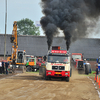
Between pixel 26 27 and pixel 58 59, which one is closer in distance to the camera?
pixel 58 59

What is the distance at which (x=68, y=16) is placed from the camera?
93.5ft

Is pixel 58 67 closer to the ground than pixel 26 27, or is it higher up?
closer to the ground

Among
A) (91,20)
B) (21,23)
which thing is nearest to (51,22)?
(91,20)

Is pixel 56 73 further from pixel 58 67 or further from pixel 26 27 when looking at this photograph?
pixel 26 27

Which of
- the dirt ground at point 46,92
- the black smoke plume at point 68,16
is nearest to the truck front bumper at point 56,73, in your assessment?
the dirt ground at point 46,92

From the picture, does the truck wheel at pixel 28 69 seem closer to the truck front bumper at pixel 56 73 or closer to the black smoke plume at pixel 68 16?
the black smoke plume at pixel 68 16

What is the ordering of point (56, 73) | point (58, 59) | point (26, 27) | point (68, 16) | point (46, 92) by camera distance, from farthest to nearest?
point (26, 27)
point (68, 16)
point (58, 59)
point (56, 73)
point (46, 92)

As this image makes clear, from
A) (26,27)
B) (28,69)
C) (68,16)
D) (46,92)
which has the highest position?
(26,27)

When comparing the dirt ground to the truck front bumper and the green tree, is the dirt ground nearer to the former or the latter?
the truck front bumper

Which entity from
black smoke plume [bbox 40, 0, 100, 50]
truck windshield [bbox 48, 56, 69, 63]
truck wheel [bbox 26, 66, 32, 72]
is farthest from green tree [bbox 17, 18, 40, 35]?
truck windshield [bbox 48, 56, 69, 63]

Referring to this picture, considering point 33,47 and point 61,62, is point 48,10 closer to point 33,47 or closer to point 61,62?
point 61,62

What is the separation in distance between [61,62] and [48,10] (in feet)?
34.1

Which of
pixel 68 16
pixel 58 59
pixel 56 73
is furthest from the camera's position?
pixel 68 16

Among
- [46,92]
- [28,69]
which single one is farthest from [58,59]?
[28,69]
